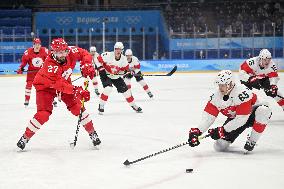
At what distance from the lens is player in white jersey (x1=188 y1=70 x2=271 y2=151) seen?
423 centimetres

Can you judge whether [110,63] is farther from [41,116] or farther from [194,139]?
[194,139]

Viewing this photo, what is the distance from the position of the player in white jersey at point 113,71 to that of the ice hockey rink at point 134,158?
1.86ft

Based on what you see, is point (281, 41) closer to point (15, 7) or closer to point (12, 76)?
point (12, 76)

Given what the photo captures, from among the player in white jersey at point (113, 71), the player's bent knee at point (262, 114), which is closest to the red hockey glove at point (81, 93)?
the player's bent knee at point (262, 114)

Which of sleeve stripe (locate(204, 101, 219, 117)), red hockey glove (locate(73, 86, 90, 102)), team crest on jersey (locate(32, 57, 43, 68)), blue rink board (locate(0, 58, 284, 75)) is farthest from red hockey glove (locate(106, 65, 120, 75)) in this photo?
blue rink board (locate(0, 58, 284, 75))

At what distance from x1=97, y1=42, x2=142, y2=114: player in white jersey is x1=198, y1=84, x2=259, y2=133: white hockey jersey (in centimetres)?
370

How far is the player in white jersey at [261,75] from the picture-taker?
21.0 ft

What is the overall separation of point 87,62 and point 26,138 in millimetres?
969

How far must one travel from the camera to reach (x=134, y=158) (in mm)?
4473

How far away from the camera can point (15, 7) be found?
23016 mm

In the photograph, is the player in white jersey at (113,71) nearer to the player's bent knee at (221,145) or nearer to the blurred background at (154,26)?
the player's bent knee at (221,145)

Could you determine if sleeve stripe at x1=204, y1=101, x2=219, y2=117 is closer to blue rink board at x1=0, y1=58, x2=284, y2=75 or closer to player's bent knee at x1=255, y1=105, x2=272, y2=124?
player's bent knee at x1=255, y1=105, x2=272, y2=124

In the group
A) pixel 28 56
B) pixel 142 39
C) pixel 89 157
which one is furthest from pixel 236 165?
pixel 142 39

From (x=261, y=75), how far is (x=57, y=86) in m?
3.11
